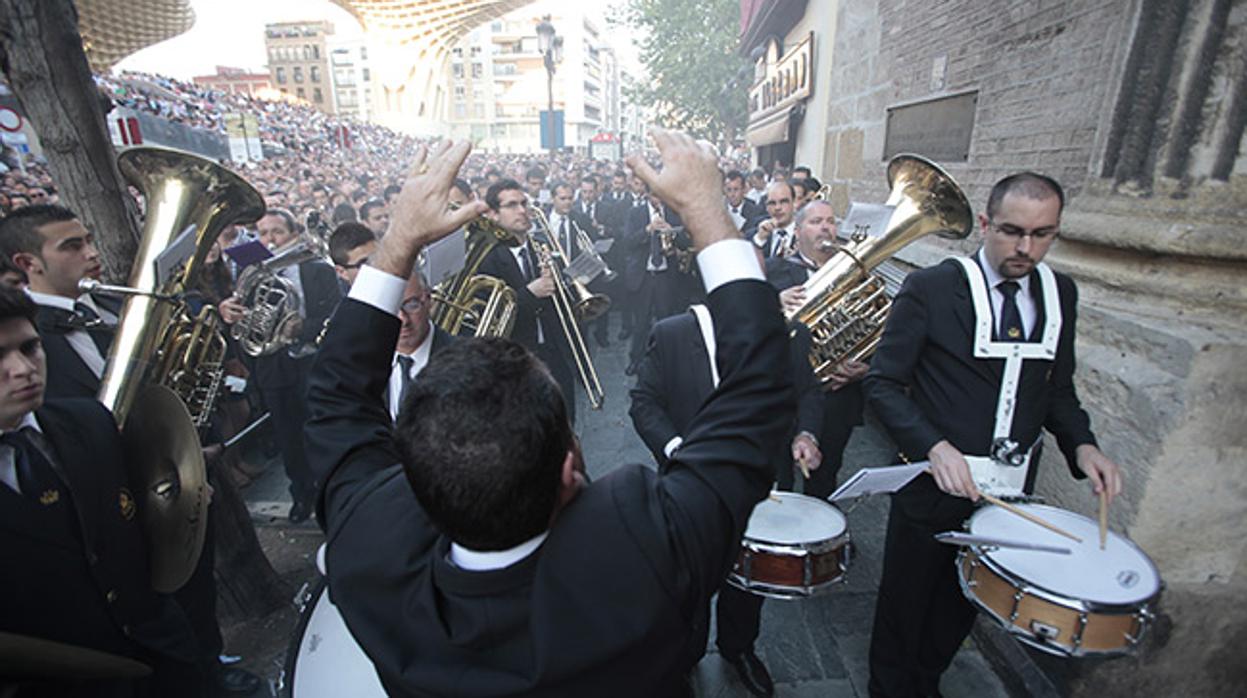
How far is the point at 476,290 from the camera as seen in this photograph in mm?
4078

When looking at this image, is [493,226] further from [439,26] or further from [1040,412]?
[439,26]

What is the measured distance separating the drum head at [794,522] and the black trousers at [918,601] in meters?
0.34

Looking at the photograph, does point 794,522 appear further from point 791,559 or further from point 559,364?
point 559,364

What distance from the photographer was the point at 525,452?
38.7 inches

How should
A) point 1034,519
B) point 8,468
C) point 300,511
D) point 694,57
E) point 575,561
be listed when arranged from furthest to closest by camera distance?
point 694,57 → point 300,511 → point 1034,519 → point 8,468 → point 575,561

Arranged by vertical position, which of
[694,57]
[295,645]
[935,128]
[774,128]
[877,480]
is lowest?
[295,645]

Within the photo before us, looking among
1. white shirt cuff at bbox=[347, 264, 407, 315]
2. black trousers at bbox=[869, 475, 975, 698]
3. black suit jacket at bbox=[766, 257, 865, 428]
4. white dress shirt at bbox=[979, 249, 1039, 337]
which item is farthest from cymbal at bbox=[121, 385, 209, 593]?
black suit jacket at bbox=[766, 257, 865, 428]

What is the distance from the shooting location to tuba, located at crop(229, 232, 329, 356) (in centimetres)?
409

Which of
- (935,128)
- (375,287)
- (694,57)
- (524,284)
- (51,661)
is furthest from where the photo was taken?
(694,57)

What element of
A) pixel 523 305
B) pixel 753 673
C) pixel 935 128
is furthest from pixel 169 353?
pixel 935 128

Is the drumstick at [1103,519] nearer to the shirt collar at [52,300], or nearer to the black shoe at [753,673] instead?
the black shoe at [753,673]

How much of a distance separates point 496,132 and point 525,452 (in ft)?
275

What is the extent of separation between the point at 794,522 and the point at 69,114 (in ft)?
13.1

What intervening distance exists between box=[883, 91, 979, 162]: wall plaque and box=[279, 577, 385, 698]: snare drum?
496 cm
